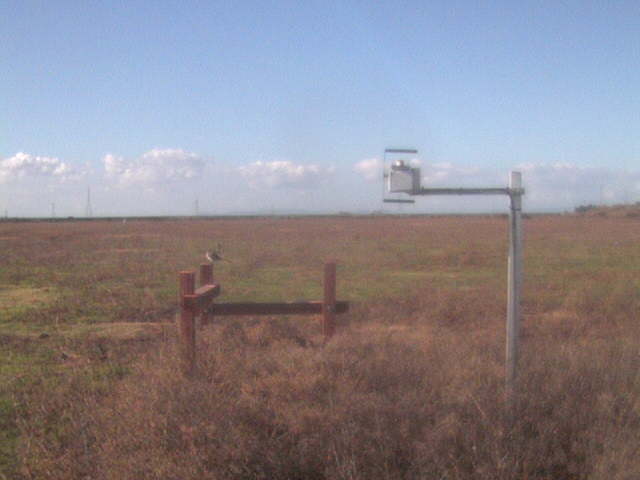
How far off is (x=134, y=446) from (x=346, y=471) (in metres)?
1.45

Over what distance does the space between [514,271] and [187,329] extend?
292 centimetres

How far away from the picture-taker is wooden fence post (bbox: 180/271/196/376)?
534cm

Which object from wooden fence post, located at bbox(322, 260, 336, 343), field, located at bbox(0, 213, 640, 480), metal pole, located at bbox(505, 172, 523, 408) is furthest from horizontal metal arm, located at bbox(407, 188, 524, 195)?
wooden fence post, located at bbox(322, 260, 336, 343)

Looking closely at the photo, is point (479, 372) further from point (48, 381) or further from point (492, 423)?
point (48, 381)

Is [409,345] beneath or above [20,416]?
above

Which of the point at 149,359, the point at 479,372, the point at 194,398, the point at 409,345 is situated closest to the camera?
the point at 194,398

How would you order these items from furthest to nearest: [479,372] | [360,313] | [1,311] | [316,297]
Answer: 1. [316,297]
2. [1,311]
3. [360,313]
4. [479,372]

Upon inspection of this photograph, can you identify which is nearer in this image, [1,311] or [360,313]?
[360,313]

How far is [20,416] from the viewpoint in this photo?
5.61 m

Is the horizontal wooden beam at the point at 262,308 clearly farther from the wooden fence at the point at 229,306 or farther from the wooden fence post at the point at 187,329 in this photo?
the wooden fence post at the point at 187,329

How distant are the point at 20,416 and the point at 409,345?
12.3 ft

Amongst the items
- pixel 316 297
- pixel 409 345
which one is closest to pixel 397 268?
pixel 316 297

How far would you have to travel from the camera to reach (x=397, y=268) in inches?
842

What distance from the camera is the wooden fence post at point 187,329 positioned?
5.34 meters
